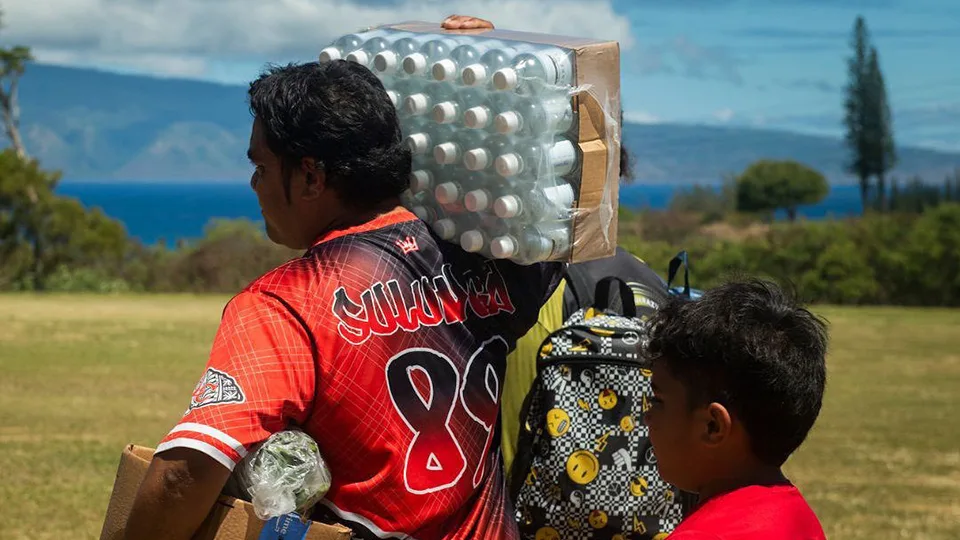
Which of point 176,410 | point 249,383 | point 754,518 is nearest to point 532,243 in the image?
point 249,383

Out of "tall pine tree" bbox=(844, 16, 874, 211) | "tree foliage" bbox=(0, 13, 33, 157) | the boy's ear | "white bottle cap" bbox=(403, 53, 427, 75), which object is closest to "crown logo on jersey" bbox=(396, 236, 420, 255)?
"white bottle cap" bbox=(403, 53, 427, 75)

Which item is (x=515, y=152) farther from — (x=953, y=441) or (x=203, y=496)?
(x=953, y=441)

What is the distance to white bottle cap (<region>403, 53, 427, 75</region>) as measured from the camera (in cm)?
248

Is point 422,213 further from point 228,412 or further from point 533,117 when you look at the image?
point 228,412

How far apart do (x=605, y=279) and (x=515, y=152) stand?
3.16 ft

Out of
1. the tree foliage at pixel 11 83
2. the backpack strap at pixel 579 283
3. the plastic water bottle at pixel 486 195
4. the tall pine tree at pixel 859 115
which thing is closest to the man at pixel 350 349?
the plastic water bottle at pixel 486 195

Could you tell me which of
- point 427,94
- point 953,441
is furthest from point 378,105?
point 953,441

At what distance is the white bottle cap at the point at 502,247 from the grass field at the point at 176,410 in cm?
443

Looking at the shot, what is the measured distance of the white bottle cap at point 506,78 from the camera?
235 centimetres

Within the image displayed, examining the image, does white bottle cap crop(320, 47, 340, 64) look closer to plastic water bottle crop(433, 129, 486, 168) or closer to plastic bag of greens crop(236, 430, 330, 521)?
plastic water bottle crop(433, 129, 486, 168)

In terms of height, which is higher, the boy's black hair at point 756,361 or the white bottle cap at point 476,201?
the white bottle cap at point 476,201

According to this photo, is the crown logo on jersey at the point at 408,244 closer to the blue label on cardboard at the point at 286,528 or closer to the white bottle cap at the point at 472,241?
the white bottle cap at the point at 472,241

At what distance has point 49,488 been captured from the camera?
713 cm

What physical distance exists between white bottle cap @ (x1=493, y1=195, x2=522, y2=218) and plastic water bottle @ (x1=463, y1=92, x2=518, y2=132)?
0.14m
